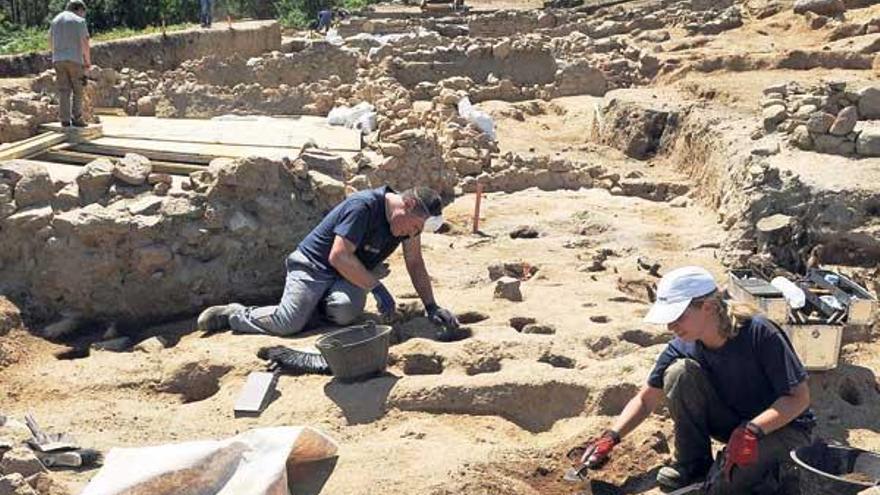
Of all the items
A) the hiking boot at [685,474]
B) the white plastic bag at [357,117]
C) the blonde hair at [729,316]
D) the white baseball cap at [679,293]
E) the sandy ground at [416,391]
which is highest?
the white baseball cap at [679,293]

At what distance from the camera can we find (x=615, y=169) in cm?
1242

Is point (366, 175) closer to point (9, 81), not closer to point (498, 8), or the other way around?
point (9, 81)

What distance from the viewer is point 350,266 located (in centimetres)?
649

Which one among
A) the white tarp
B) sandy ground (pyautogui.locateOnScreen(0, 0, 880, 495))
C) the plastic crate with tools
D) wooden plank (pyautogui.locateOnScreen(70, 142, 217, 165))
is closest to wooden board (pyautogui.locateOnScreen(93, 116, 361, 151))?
wooden plank (pyautogui.locateOnScreen(70, 142, 217, 165))

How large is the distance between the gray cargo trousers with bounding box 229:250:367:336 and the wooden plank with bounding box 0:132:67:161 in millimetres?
3175

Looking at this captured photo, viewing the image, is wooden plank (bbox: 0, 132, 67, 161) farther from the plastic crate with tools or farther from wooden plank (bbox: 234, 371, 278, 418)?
the plastic crate with tools

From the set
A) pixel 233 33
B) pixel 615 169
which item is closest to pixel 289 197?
pixel 615 169

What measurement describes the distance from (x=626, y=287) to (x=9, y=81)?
8.49m

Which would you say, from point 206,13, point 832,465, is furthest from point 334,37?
point 832,465

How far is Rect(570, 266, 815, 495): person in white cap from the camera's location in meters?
4.38

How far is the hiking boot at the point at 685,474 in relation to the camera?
482 centimetres

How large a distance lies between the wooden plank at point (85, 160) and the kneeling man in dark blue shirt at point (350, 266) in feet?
6.27

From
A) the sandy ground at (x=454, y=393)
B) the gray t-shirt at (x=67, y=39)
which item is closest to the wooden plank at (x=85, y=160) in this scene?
the gray t-shirt at (x=67, y=39)

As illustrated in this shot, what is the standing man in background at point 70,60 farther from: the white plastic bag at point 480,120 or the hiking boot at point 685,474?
the hiking boot at point 685,474
